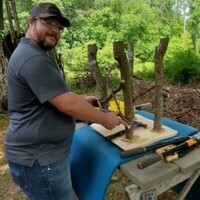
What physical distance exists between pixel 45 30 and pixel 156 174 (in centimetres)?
89

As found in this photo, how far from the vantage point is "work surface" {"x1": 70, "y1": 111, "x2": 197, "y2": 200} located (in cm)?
150

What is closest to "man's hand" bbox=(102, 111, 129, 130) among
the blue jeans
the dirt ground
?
the blue jeans

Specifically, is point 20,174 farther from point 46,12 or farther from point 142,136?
point 46,12

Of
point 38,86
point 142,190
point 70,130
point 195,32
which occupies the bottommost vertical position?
point 195,32

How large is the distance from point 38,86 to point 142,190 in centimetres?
69

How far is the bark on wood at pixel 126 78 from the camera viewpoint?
144 cm

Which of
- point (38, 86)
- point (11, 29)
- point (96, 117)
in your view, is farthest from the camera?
point (11, 29)

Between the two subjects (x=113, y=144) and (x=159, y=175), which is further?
(x=113, y=144)

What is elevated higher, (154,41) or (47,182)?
Answer: (47,182)

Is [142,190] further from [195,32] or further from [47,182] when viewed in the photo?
[195,32]

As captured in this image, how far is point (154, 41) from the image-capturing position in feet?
55.7

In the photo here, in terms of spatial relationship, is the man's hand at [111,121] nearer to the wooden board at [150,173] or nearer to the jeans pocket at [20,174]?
the wooden board at [150,173]

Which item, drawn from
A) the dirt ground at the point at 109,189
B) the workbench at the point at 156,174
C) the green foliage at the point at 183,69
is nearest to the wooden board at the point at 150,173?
the workbench at the point at 156,174

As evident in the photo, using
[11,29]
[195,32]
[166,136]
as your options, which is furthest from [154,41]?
[166,136]
